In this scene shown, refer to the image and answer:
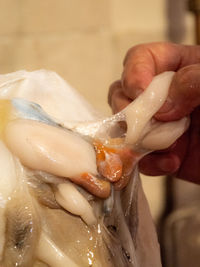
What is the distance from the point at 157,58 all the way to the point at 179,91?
18 centimetres

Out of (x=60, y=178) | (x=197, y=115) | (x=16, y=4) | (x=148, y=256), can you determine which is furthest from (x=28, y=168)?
(x=16, y=4)

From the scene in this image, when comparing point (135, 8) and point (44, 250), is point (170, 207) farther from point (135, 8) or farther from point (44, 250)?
point (44, 250)

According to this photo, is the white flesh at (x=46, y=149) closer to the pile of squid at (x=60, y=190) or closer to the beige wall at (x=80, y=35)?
the pile of squid at (x=60, y=190)

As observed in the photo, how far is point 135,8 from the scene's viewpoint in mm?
900

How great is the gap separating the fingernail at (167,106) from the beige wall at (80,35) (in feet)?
1.48

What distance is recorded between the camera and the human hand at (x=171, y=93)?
0.38 metres

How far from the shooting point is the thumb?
377 mm

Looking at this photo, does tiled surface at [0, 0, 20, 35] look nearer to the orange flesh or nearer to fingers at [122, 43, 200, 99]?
fingers at [122, 43, 200, 99]

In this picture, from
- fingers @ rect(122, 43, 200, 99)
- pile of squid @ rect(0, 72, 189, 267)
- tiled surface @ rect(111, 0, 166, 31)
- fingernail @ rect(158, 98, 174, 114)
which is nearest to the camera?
pile of squid @ rect(0, 72, 189, 267)

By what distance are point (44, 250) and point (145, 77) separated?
284 millimetres

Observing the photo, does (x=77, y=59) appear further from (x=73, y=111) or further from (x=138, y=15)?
(x=73, y=111)

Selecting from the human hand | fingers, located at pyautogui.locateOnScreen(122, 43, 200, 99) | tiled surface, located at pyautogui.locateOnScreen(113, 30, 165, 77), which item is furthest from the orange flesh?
tiled surface, located at pyautogui.locateOnScreen(113, 30, 165, 77)

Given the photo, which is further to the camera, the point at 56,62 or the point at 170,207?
the point at 170,207

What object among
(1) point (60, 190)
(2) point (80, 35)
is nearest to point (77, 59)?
(2) point (80, 35)
